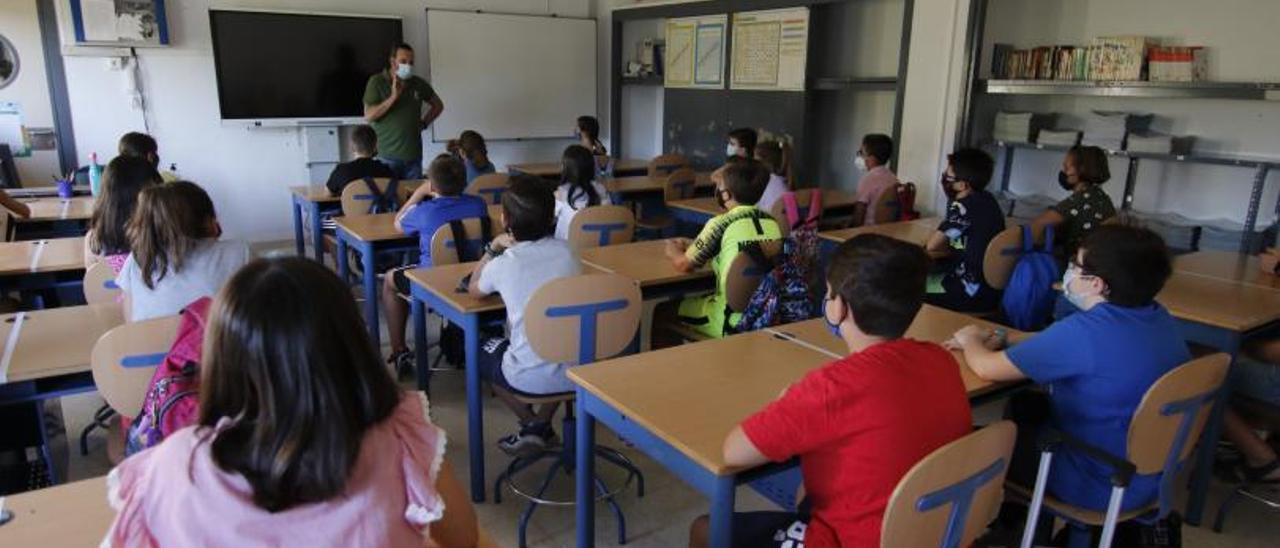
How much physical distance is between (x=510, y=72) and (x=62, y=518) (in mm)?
7497

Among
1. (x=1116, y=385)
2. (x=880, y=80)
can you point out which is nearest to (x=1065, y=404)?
(x=1116, y=385)

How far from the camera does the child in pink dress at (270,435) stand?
1.05m

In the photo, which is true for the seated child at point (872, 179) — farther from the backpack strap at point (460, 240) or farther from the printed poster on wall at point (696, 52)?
the backpack strap at point (460, 240)

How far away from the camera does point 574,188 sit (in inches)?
179

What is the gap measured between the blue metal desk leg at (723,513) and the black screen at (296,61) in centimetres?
671

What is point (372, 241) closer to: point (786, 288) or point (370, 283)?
point (370, 283)

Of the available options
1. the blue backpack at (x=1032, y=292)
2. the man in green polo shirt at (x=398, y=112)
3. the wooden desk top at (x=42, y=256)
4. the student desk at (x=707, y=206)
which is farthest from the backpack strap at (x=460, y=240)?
the man in green polo shirt at (x=398, y=112)

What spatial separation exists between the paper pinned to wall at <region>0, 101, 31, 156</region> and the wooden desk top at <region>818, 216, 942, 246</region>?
611 cm

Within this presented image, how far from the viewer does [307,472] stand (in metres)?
1.06

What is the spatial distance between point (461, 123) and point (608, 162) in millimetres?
1810

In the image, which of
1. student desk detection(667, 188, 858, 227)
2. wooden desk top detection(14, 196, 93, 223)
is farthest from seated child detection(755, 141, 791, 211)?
wooden desk top detection(14, 196, 93, 223)

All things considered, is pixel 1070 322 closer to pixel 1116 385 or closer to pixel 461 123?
pixel 1116 385

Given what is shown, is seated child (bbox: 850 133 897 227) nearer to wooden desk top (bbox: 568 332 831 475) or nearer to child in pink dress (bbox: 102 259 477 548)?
wooden desk top (bbox: 568 332 831 475)

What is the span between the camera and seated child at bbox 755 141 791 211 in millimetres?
5020
